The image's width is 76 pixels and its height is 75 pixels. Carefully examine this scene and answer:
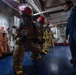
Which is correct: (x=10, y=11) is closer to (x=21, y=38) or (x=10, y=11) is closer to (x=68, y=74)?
(x=21, y=38)

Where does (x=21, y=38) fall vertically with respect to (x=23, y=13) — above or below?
below

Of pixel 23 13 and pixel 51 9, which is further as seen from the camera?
pixel 51 9

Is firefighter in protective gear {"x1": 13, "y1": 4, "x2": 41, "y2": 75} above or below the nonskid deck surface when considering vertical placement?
above

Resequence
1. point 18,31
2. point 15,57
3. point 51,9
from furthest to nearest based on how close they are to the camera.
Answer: point 51,9 → point 18,31 → point 15,57

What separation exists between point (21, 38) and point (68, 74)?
0.99 m

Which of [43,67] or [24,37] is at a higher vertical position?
[24,37]

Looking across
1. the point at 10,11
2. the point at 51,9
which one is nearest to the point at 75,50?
the point at 10,11

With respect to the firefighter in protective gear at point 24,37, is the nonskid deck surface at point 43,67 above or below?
below

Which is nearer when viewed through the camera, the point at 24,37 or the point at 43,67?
the point at 24,37

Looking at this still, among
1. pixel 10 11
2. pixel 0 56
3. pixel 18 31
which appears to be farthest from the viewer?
pixel 10 11

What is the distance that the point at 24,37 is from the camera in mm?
2361

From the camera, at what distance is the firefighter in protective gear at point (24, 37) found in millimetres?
2258

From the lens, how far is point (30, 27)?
2.67 metres

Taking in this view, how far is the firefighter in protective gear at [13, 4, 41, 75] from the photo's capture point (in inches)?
88.9
